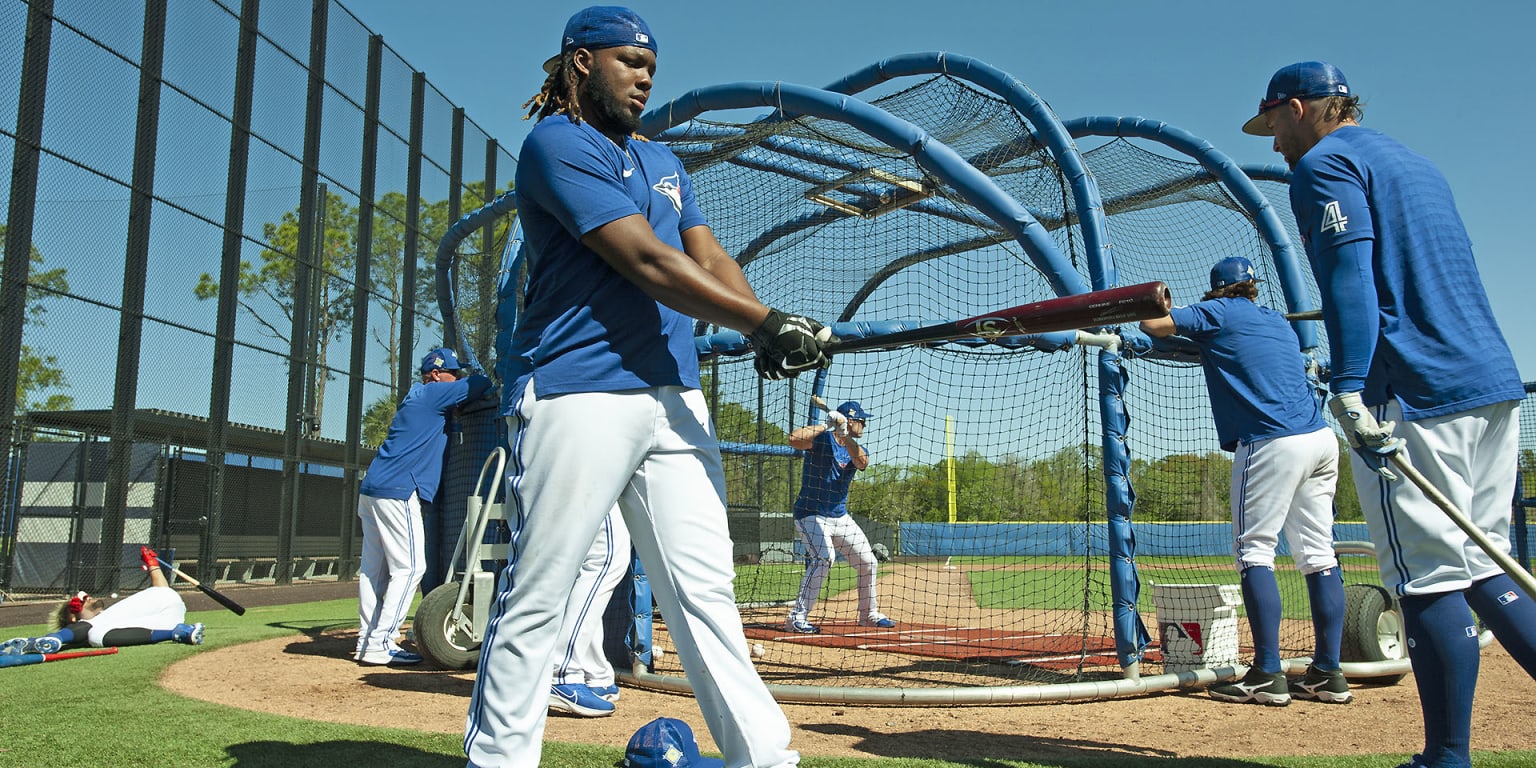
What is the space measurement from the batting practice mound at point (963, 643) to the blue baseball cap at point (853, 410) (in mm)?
1650

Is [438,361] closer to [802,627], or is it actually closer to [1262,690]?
[802,627]

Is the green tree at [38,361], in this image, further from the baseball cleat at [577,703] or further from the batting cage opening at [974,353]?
the baseball cleat at [577,703]

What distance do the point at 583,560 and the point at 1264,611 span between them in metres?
3.44

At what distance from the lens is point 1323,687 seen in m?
4.71

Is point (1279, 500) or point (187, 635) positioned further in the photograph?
point (187, 635)

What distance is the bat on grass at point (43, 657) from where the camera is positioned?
5.69 meters

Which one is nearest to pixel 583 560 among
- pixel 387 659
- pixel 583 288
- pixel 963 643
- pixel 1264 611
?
pixel 583 288

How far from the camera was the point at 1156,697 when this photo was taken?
4.88m

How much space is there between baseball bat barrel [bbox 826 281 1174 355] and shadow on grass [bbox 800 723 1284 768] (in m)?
1.47

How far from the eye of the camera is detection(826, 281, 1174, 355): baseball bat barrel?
235 centimetres

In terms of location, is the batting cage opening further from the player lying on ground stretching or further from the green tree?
the green tree

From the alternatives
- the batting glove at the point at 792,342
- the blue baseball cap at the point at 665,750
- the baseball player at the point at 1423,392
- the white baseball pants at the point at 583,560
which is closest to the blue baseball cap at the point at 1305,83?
the baseball player at the point at 1423,392

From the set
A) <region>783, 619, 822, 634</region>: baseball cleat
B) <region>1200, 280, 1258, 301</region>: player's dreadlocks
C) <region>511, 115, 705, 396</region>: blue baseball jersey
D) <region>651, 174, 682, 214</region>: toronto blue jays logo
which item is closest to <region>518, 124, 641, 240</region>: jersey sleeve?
<region>511, 115, 705, 396</region>: blue baseball jersey

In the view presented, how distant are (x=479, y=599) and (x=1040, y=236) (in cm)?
319
